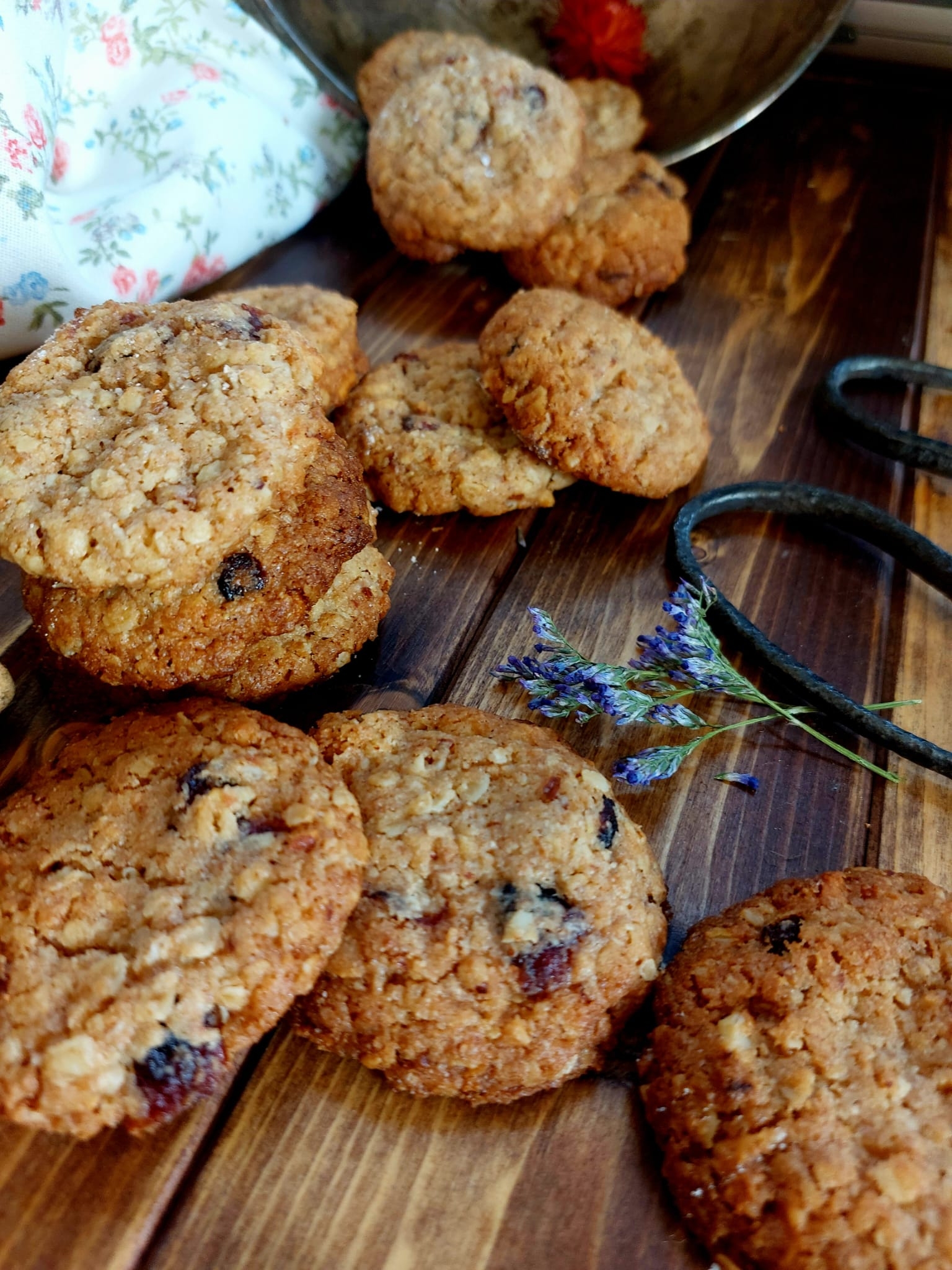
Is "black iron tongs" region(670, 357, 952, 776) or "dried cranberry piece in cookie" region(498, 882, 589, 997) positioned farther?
"black iron tongs" region(670, 357, 952, 776)

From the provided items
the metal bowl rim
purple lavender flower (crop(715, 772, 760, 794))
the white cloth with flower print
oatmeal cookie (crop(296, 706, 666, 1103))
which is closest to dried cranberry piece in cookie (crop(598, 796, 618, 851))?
oatmeal cookie (crop(296, 706, 666, 1103))

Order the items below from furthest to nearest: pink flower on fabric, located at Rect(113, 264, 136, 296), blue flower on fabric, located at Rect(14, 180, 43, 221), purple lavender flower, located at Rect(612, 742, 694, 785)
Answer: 1. pink flower on fabric, located at Rect(113, 264, 136, 296)
2. blue flower on fabric, located at Rect(14, 180, 43, 221)
3. purple lavender flower, located at Rect(612, 742, 694, 785)

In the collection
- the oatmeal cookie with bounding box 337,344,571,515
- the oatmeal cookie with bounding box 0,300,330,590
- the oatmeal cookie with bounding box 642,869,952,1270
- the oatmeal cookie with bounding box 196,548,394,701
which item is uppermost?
the oatmeal cookie with bounding box 0,300,330,590

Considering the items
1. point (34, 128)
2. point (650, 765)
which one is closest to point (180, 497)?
point (650, 765)

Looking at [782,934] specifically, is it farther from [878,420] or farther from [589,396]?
[878,420]

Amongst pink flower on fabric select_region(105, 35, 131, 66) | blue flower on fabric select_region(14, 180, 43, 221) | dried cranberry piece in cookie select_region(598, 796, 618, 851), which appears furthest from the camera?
pink flower on fabric select_region(105, 35, 131, 66)

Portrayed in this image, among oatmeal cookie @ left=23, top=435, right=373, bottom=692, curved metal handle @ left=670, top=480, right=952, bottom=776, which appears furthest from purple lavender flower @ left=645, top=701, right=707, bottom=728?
oatmeal cookie @ left=23, top=435, right=373, bottom=692

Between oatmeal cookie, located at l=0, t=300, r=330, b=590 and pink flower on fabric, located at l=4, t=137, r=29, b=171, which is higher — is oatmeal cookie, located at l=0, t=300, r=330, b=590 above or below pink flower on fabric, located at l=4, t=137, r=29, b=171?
below

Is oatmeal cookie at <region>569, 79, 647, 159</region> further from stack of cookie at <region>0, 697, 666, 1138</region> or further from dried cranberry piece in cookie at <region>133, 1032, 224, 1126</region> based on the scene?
dried cranberry piece in cookie at <region>133, 1032, 224, 1126</region>
